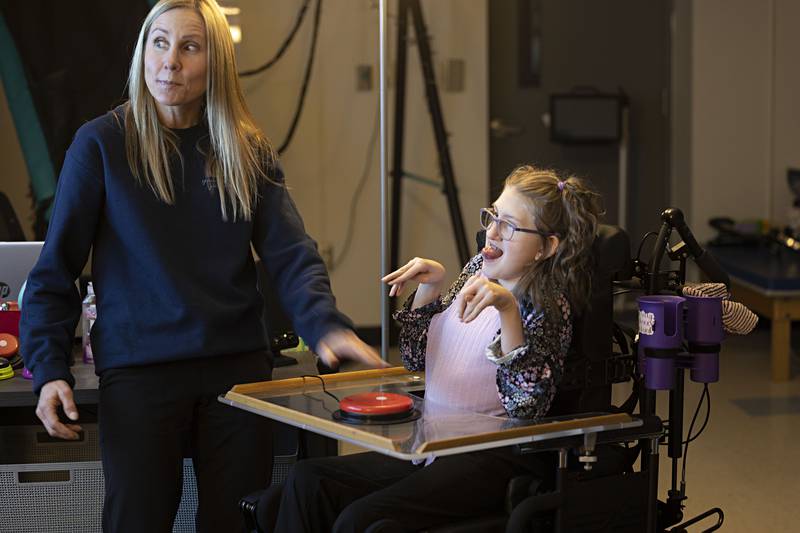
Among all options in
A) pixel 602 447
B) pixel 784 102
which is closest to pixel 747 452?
pixel 602 447

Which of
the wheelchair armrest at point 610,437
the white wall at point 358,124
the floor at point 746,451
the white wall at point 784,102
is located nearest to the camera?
the wheelchair armrest at point 610,437

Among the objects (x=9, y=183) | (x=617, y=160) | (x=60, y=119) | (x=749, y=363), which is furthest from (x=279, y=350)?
(x=617, y=160)

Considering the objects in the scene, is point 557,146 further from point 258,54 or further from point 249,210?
point 249,210

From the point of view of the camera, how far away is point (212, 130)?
203 centimetres

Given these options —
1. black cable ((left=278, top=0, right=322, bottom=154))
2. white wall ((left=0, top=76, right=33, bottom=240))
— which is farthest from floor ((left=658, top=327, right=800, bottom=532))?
white wall ((left=0, top=76, right=33, bottom=240))

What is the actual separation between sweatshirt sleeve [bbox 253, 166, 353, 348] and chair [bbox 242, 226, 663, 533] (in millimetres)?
357

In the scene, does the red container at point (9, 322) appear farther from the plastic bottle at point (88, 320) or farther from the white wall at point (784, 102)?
the white wall at point (784, 102)

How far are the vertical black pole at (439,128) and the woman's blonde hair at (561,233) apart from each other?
3.00 m

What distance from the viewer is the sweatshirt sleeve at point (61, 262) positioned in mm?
1930

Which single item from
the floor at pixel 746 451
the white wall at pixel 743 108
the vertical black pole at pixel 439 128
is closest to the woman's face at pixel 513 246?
the floor at pixel 746 451

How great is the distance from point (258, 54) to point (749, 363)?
259 centimetres

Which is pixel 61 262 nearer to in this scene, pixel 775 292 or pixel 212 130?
pixel 212 130

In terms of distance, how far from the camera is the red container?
259cm

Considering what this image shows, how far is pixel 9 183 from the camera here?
4727 mm
